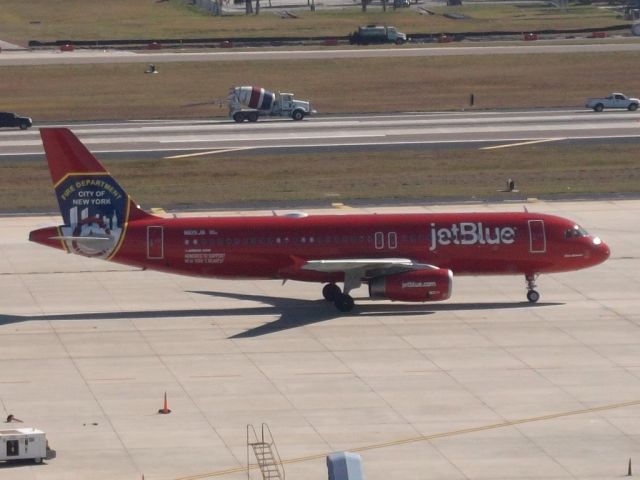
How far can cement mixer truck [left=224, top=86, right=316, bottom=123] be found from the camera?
115m

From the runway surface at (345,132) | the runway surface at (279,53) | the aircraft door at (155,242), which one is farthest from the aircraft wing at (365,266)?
the runway surface at (279,53)

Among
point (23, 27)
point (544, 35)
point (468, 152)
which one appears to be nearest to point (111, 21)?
point (23, 27)

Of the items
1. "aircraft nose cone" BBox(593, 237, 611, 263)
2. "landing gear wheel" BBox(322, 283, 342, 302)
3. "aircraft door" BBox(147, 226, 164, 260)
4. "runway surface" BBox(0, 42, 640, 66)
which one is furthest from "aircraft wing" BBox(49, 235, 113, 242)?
"runway surface" BBox(0, 42, 640, 66)

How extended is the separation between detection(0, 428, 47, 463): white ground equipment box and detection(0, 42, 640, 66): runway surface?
113 meters

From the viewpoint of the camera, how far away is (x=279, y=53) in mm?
151625

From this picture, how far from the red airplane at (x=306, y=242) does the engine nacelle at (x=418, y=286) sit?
0.13ft

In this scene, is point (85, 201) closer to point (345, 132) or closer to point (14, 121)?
point (345, 132)

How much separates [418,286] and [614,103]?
7208cm

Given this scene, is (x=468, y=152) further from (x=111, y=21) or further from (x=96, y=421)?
(x=111, y=21)

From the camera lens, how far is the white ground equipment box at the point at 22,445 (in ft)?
117

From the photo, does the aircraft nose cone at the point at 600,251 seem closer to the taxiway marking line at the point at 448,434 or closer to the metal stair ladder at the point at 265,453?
the taxiway marking line at the point at 448,434

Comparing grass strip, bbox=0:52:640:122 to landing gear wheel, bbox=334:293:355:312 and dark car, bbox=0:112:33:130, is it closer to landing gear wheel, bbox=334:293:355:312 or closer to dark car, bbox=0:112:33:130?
dark car, bbox=0:112:33:130

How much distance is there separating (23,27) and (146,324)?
147 m

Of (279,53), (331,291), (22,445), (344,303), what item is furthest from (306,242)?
(279,53)
